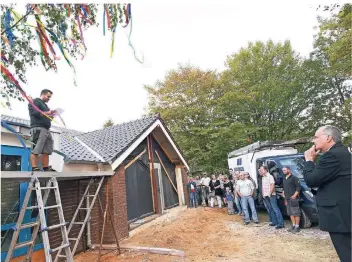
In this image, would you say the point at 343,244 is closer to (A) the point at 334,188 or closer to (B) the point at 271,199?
(A) the point at 334,188

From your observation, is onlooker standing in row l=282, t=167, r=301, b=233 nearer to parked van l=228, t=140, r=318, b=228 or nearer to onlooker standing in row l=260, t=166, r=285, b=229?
parked van l=228, t=140, r=318, b=228

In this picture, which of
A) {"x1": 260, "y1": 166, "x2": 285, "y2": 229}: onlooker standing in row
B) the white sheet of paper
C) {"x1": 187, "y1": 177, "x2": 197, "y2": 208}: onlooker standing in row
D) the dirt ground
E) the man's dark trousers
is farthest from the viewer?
{"x1": 187, "y1": 177, "x2": 197, "y2": 208}: onlooker standing in row

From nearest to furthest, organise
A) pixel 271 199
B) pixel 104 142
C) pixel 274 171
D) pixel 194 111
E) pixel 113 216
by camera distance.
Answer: pixel 271 199, pixel 113 216, pixel 274 171, pixel 104 142, pixel 194 111

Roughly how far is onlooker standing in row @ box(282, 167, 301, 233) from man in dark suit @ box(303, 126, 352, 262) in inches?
181

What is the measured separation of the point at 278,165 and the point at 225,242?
128 inches

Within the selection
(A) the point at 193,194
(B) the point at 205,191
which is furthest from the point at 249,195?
(B) the point at 205,191

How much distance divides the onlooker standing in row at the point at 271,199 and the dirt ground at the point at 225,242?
0.95 feet

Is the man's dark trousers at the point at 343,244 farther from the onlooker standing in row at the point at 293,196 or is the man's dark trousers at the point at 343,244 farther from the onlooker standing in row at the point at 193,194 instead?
the onlooker standing in row at the point at 193,194

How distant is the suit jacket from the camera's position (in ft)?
8.46

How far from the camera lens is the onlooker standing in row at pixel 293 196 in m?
6.98

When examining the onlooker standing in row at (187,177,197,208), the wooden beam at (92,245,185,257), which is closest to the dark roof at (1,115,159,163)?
the wooden beam at (92,245,185,257)

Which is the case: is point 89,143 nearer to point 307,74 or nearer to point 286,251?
point 286,251

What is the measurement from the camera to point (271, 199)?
303 inches

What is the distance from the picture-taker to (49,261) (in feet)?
13.1
